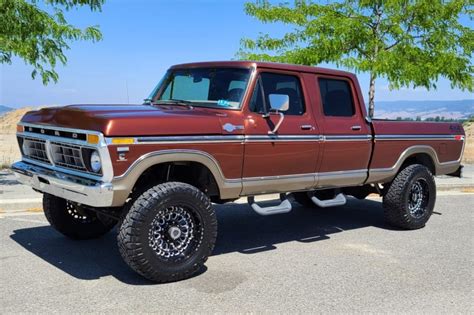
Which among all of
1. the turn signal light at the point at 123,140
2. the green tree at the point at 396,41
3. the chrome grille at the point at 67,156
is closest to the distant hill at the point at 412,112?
the green tree at the point at 396,41

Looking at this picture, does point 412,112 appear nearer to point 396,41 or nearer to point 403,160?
point 396,41

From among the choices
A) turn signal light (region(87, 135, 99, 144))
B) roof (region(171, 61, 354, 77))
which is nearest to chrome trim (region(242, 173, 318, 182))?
roof (region(171, 61, 354, 77))

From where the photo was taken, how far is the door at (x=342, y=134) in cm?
632

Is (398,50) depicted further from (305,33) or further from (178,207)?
(178,207)

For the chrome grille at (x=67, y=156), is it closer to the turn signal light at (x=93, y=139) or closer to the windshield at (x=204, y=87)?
the turn signal light at (x=93, y=139)

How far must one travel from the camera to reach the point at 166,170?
5250 millimetres

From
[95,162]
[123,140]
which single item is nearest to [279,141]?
[123,140]

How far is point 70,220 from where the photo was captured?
621 cm

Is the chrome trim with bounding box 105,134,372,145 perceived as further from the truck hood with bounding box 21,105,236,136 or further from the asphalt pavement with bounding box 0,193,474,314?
the asphalt pavement with bounding box 0,193,474,314

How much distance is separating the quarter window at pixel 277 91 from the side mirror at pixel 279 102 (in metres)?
0.10

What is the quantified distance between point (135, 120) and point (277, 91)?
1.97 meters

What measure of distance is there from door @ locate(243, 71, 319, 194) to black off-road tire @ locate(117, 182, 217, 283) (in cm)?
70

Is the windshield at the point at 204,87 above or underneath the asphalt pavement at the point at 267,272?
above

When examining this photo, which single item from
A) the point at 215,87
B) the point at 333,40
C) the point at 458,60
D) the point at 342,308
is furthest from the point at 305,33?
the point at 342,308
